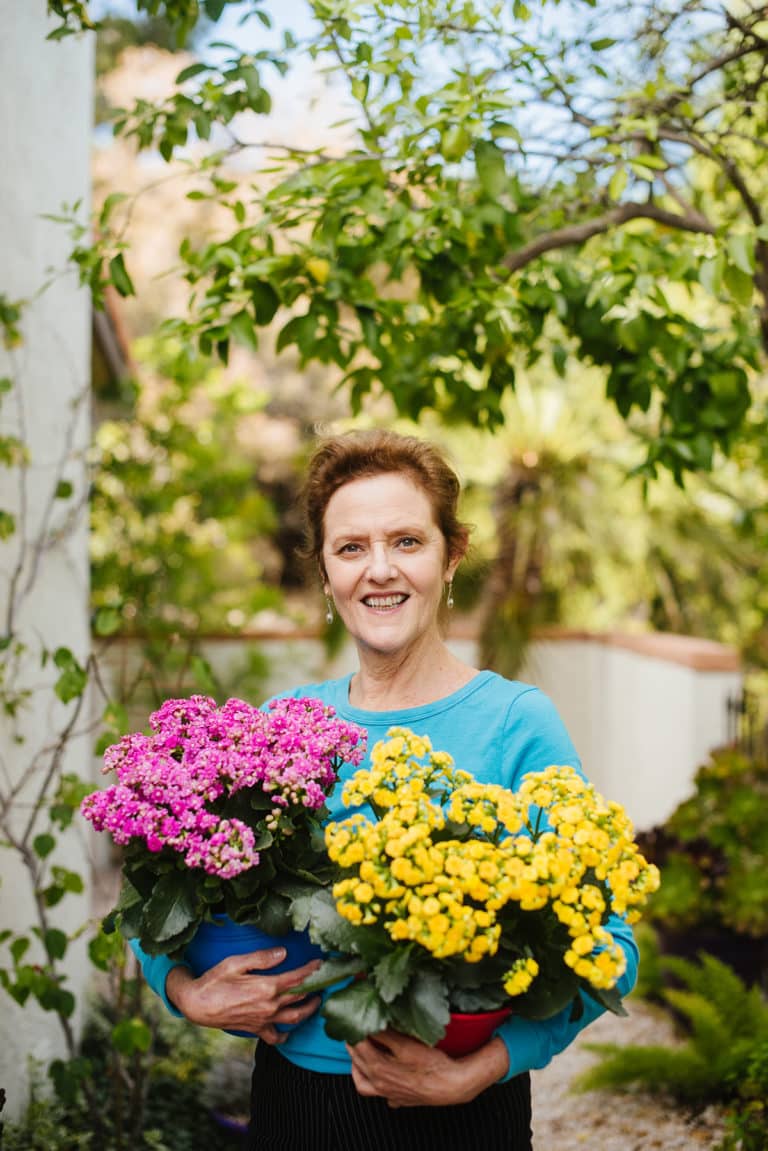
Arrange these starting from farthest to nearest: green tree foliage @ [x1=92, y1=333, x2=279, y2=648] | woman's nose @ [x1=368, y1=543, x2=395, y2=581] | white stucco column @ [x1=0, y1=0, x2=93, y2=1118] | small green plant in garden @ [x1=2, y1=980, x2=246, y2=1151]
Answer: green tree foliage @ [x1=92, y1=333, x2=279, y2=648]
white stucco column @ [x1=0, y1=0, x2=93, y2=1118]
small green plant in garden @ [x1=2, y1=980, x2=246, y2=1151]
woman's nose @ [x1=368, y1=543, x2=395, y2=581]

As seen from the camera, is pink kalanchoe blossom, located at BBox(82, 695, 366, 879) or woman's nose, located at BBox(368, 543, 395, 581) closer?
pink kalanchoe blossom, located at BBox(82, 695, 366, 879)

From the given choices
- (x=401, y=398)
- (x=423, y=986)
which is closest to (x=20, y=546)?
(x=401, y=398)

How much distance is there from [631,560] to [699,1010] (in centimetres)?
674

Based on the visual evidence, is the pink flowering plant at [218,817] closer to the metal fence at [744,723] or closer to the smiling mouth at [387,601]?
the smiling mouth at [387,601]

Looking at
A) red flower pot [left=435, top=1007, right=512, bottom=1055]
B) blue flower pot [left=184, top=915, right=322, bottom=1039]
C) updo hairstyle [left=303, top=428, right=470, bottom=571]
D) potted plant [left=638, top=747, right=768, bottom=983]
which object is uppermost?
updo hairstyle [left=303, top=428, right=470, bottom=571]

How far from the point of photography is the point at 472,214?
2.72 meters

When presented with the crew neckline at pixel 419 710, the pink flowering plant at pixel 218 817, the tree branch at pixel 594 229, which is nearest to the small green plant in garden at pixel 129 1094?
the crew neckline at pixel 419 710

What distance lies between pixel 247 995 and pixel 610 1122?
288 centimetres

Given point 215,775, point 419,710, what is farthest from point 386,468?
point 215,775

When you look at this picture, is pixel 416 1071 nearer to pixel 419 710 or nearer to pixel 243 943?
pixel 243 943

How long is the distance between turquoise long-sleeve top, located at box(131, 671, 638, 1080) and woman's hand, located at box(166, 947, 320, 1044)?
8 cm

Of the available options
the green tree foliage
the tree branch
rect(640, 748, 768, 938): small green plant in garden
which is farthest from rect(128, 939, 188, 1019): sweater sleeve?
the green tree foliage

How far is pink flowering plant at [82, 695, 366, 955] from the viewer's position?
4.57 ft

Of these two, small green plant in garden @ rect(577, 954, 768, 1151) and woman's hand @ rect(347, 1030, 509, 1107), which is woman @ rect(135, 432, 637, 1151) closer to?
woman's hand @ rect(347, 1030, 509, 1107)
